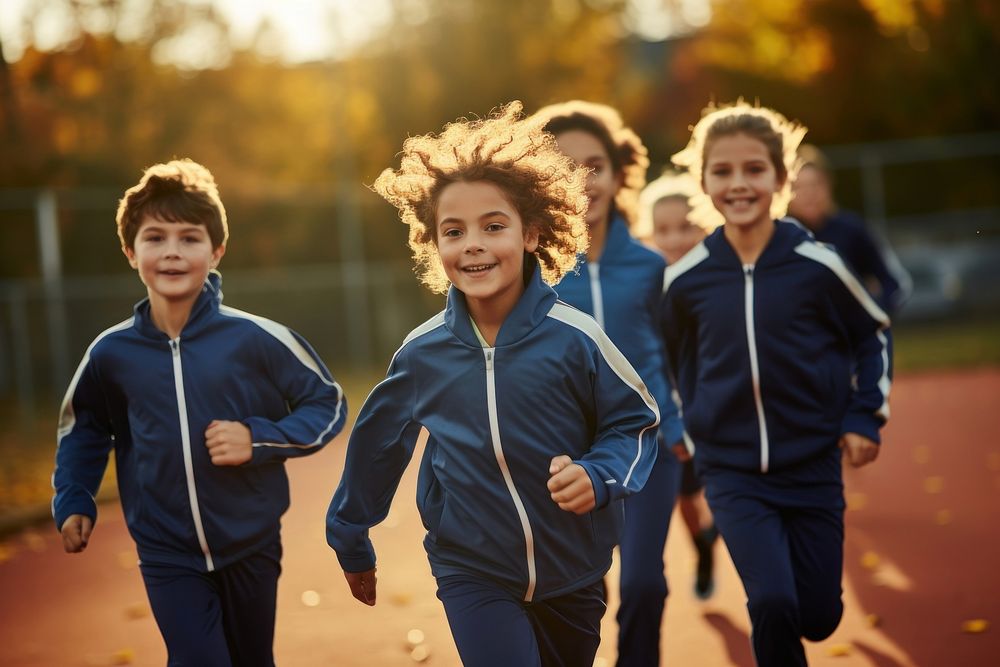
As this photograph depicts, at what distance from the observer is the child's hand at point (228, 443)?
A: 4.25 metres

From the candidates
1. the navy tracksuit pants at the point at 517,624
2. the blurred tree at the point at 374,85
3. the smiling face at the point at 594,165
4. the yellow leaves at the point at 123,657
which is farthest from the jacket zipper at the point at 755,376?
the blurred tree at the point at 374,85

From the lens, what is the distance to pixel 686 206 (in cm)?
729

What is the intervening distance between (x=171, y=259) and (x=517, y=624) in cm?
183

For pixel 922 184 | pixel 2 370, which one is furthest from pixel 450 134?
pixel 922 184

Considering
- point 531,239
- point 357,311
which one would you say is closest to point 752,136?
point 531,239

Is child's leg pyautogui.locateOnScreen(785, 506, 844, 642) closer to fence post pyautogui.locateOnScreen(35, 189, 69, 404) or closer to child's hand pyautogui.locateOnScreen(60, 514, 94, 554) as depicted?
child's hand pyautogui.locateOnScreen(60, 514, 94, 554)

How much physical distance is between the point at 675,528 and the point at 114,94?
20.2 meters

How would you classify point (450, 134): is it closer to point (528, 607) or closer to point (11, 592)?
point (528, 607)

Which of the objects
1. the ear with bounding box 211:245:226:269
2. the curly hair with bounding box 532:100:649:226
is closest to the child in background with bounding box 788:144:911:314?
the curly hair with bounding box 532:100:649:226

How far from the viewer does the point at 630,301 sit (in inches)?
204

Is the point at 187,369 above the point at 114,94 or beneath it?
beneath

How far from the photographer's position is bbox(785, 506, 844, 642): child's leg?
14.9 feet

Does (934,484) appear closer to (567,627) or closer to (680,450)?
(680,450)

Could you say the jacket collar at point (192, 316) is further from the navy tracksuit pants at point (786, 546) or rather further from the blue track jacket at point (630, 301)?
the navy tracksuit pants at point (786, 546)
